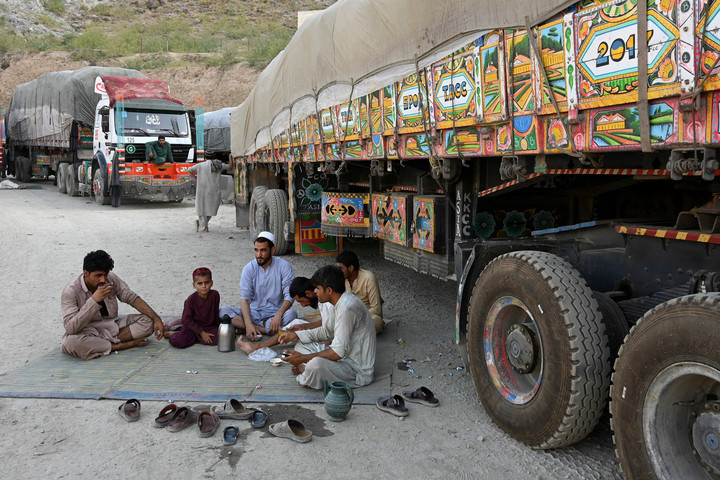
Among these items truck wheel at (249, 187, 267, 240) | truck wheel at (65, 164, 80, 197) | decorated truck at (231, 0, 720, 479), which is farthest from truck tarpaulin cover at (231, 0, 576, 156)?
truck wheel at (65, 164, 80, 197)

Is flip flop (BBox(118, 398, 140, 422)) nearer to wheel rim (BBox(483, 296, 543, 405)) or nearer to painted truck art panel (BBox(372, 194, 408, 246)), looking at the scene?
wheel rim (BBox(483, 296, 543, 405))

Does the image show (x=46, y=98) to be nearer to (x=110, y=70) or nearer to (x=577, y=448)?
(x=110, y=70)

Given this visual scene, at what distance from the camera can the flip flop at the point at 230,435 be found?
10.8 feet

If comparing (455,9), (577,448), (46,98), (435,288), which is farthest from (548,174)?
(46,98)

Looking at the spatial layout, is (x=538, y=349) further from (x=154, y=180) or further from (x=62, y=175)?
(x=62, y=175)

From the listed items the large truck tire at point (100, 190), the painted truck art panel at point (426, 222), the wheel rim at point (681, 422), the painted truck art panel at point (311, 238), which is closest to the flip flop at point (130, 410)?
the painted truck art panel at point (426, 222)

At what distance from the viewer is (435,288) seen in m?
7.03

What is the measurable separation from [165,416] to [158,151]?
1419 cm

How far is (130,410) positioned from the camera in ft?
11.9

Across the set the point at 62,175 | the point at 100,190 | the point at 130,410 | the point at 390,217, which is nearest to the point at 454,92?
the point at 390,217

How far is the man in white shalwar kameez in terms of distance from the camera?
39.9 ft

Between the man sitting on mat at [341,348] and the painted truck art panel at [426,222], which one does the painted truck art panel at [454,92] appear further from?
the man sitting on mat at [341,348]

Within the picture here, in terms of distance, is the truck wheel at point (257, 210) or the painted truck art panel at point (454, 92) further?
the truck wheel at point (257, 210)

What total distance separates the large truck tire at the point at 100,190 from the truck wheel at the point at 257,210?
8.11 meters
